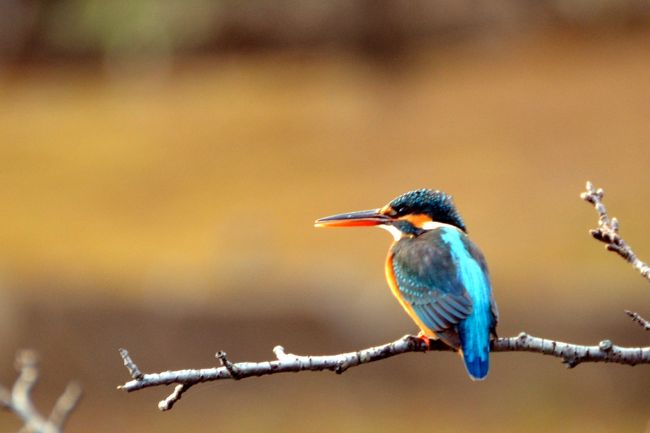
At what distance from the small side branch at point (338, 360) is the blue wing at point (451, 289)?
0.58ft

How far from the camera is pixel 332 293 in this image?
5.32 meters

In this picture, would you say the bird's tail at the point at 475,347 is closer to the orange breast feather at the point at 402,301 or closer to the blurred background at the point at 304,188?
the orange breast feather at the point at 402,301

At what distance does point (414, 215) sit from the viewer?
2.58 metres

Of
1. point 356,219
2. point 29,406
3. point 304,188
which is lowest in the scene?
point 29,406

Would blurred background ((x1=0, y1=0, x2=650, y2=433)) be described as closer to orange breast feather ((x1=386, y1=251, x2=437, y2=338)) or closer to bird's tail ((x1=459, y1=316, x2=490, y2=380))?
orange breast feather ((x1=386, y1=251, x2=437, y2=338))

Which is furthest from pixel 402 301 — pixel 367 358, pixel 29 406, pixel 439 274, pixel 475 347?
pixel 29 406

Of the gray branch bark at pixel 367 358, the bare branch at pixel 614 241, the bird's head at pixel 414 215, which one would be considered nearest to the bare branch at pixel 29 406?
the gray branch bark at pixel 367 358

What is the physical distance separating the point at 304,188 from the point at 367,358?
14.1 feet

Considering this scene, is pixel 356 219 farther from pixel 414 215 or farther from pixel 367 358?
pixel 367 358

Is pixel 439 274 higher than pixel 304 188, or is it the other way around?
pixel 304 188

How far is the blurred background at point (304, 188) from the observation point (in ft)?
16.8

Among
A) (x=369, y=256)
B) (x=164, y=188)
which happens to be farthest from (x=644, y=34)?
(x=164, y=188)

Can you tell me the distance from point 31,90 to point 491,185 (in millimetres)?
2902

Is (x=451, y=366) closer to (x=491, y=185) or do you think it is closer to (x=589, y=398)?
(x=589, y=398)
